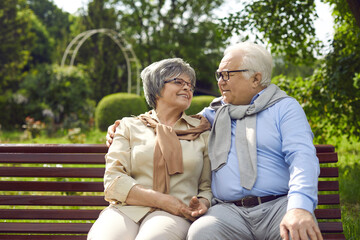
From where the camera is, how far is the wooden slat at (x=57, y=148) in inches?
126

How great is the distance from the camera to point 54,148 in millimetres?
3225

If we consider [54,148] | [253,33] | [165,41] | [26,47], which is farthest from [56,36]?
[54,148]

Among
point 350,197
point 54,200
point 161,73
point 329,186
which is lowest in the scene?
point 350,197

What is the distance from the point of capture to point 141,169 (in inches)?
108

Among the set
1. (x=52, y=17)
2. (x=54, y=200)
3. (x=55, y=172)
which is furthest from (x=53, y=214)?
(x=52, y=17)

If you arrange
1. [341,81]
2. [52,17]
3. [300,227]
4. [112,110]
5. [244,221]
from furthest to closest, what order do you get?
[52,17] → [112,110] → [341,81] → [244,221] → [300,227]

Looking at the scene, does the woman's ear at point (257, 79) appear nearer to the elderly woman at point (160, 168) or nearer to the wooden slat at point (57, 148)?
the elderly woman at point (160, 168)

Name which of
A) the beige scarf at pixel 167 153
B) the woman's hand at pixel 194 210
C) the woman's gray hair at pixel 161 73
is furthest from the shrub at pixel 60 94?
the woman's hand at pixel 194 210

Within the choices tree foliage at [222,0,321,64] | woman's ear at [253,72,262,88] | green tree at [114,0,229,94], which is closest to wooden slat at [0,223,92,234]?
woman's ear at [253,72,262,88]

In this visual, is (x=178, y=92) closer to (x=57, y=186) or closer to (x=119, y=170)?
(x=119, y=170)

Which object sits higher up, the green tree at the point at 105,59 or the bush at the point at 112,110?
the green tree at the point at 105,59

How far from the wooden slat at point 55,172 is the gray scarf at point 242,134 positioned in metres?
0.89

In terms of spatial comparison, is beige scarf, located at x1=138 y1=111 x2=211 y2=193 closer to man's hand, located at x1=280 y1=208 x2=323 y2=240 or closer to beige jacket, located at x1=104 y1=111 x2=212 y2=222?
beige jacket, located at x1=104 y1=111 x2=212 y2=222

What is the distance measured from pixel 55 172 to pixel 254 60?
5.10 ft
